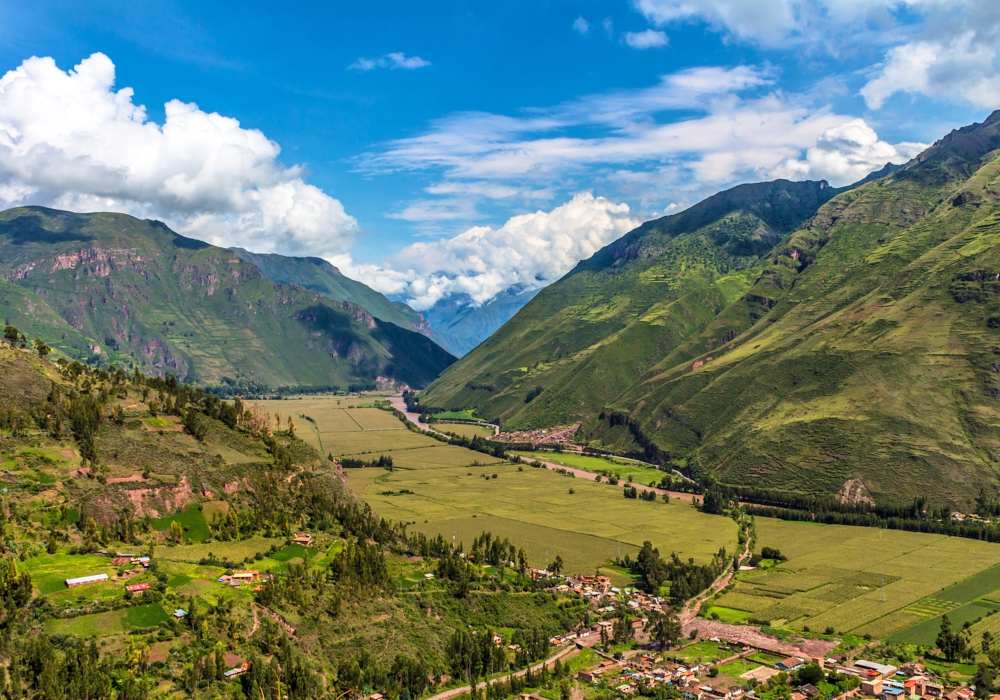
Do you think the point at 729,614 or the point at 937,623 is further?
the point at 729,614

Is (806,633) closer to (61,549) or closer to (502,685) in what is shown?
(502,685)

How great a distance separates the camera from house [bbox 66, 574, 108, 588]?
97.8 metres

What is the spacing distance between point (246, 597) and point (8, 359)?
84.1 m

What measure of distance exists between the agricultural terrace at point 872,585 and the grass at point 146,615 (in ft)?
299

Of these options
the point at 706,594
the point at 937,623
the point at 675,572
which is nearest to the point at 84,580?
the point at 675,572

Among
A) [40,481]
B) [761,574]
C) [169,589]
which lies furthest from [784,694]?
[40,481]

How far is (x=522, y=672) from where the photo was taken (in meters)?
111

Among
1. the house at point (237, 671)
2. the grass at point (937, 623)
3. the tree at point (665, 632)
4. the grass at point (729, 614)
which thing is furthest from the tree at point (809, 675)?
the house at point (237, 671)

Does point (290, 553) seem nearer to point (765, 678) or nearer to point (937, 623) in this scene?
point (765, 678)

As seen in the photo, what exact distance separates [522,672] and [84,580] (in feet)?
196

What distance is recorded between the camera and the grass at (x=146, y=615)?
3691 inches

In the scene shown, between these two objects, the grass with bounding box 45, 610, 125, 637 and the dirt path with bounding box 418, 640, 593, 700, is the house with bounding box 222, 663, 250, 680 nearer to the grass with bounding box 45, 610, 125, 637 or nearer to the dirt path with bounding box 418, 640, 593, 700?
the grass with bounding box 45, 610, 125, 637

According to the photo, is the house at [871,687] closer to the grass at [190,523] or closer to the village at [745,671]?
the village at [745,671]

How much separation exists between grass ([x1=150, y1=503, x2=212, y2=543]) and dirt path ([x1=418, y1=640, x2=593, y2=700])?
54.2m
